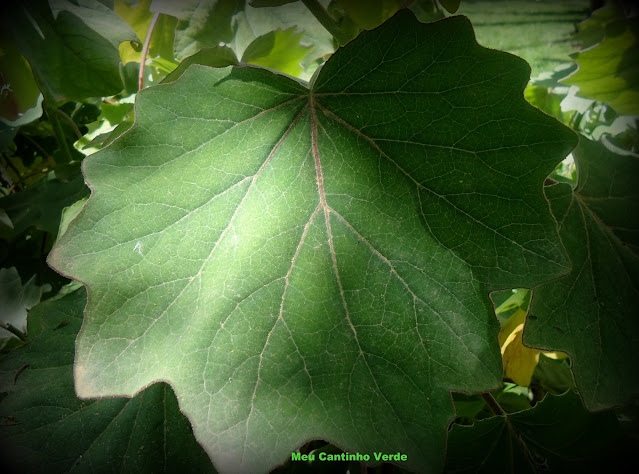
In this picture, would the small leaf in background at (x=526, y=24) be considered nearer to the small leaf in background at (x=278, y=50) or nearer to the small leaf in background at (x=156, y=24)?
the small leaf in background at (x=278, y=50)

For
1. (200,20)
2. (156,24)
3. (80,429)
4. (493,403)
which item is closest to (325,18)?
(200,20)

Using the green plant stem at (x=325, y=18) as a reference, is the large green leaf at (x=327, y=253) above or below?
below

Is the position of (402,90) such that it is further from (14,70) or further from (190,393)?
(14,70)

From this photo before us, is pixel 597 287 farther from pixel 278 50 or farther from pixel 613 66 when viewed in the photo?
pixel 278 50

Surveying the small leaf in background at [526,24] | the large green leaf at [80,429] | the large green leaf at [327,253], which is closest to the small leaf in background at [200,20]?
the large green leaf at [327,253]

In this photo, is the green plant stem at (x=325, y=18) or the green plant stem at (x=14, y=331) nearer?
the green plant stem at (x=325, y=18)
